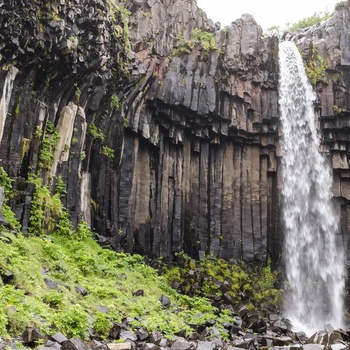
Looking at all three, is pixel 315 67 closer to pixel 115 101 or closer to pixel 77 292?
pixel 115 101

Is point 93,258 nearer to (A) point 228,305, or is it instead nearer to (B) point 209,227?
(A) point 228,305

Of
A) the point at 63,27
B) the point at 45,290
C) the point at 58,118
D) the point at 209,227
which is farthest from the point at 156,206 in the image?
the point at 45,290

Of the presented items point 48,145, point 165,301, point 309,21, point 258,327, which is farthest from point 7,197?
point 309,21

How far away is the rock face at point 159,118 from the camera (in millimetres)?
12984

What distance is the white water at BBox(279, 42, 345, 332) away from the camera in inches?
778

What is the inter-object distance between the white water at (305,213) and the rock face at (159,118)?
0.61 meters

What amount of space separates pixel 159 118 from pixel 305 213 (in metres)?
8.94

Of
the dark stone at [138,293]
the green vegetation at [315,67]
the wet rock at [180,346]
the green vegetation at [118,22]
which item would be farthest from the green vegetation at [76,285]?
the green vegetation at [315,67]

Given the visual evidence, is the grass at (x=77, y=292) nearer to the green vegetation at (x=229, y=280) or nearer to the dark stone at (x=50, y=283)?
the dark stone at (x=50, y=283)

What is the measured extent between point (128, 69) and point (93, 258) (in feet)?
27.3

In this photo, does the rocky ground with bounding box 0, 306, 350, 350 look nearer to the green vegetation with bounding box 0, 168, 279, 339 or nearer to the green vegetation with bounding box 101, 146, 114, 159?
the green vegetation with bounding box 0, 168, 279, 339

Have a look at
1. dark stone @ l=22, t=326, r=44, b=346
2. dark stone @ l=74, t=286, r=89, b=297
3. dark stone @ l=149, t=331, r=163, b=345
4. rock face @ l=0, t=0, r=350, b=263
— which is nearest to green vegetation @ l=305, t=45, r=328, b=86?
rock face @ l=0, t=0, r=350, b=263

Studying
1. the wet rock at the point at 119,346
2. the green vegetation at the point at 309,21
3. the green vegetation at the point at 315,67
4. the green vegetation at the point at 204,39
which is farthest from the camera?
the green vegetation at the point at 309,21

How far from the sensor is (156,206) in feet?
63.2
